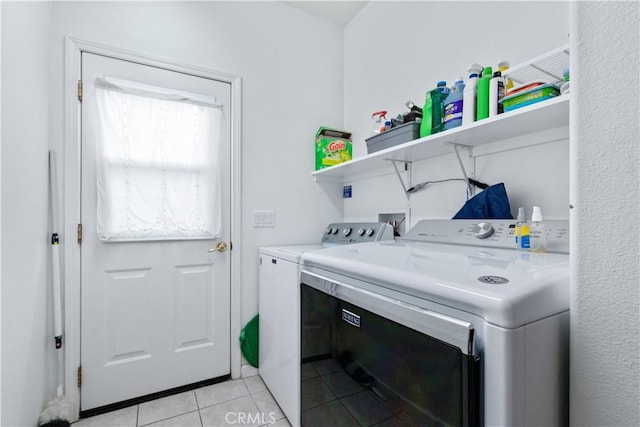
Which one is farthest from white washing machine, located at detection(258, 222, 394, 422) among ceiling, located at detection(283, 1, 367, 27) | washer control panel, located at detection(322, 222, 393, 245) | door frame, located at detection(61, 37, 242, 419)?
ceiling, located at detection(283, 1, 367, 27)

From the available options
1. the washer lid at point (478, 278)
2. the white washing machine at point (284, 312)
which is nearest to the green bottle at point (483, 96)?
the washer lid at point (478, 278)

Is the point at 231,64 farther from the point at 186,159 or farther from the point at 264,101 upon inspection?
the point at 186,159

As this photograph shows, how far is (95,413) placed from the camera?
1.65 m

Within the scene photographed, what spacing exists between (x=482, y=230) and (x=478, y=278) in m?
0.64

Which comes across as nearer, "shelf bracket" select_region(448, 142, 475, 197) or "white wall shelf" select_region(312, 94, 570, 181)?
"white wall shelf" select_region(312, 94, 570, 181)

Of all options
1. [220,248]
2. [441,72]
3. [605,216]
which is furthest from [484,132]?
[220,248]

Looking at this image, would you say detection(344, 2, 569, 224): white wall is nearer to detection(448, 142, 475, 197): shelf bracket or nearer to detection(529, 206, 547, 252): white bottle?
detection(448, 142, 475, 197): shelf bracket

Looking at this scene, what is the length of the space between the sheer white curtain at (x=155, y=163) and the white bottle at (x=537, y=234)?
66.9 inches

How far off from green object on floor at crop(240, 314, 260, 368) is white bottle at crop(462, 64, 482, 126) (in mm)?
1772

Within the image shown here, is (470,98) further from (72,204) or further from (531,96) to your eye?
(72,204)

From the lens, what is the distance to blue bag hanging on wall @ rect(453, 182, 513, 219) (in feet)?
4.18

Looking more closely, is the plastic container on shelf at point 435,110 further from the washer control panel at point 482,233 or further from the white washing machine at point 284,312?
the white washing machine at point 284,312

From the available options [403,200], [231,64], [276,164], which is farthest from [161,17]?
[403,200]

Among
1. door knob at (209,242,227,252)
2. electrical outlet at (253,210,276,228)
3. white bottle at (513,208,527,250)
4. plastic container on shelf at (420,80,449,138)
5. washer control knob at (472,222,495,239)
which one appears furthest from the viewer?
electrical outlet at (253,210,276,228)
